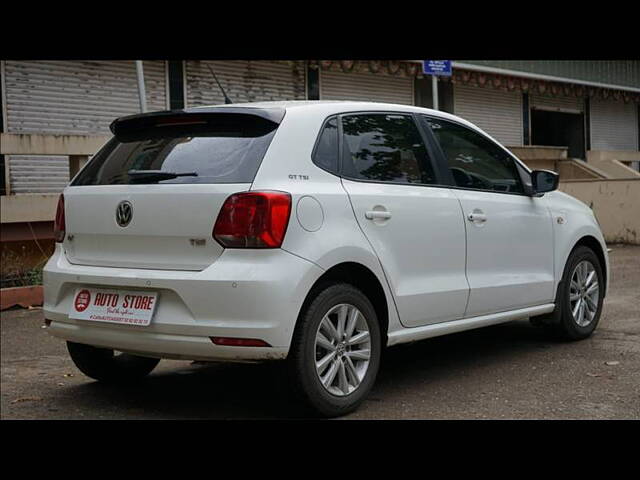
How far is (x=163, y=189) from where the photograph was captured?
A: 14.6 ft

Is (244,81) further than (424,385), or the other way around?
(244,81)

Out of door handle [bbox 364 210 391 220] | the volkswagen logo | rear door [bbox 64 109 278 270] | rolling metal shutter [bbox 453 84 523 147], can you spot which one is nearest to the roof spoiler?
rear door [bbox 64 109 278 270]

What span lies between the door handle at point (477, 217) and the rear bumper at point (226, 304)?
1.53m

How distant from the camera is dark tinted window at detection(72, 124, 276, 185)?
4.39m

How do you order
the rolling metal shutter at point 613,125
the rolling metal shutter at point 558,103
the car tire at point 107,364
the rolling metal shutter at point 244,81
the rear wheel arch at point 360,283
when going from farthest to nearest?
the rolling metal shutter at point 613,125, the rolling metal shutter at point 558,103, the rolling metal shutter at point 244,81, the car tire at point 107,364, the rear wheel arch at point 360,283

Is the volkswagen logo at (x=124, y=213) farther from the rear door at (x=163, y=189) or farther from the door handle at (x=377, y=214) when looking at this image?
the door handle at (x=377, y=214)

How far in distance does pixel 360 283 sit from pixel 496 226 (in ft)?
4.54

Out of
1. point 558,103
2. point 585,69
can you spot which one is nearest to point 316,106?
point 585,69

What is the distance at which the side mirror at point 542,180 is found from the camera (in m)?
6.24

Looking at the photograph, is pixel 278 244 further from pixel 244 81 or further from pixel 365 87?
pixel 365 87

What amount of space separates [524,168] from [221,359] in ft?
10.1

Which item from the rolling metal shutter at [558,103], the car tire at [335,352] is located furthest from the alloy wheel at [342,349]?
the rolling metal shutter at [558,103]

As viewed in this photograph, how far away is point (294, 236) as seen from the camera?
428cm

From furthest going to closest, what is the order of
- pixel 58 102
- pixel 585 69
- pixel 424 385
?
pixel 585 69 < pixel 58 102 < pixel 424 385
